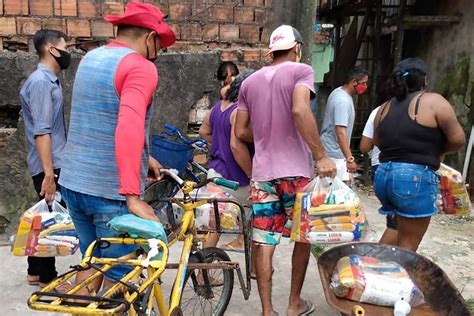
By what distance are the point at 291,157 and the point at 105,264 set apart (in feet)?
4.58

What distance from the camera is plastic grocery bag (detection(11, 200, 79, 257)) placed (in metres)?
3.06

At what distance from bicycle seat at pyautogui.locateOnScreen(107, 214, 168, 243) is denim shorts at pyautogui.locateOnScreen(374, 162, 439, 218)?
5.67 ft

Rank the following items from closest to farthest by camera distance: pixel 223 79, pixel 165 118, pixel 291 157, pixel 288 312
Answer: pixel 291 157 < pixel 288 312 < pixel 223 79 < pixel 165 118

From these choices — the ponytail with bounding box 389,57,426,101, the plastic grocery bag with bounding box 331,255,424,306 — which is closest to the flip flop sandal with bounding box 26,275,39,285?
the plastic grocery bag with bounding box 331,255,424,306

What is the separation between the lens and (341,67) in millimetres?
9438

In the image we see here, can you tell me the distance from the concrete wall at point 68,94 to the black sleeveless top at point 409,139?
2.05 metres

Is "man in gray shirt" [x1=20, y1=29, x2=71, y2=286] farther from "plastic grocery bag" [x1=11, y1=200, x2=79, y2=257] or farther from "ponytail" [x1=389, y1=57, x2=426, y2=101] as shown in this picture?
"ponytail" [x1=389, y1=57, x2=426, y2=101]

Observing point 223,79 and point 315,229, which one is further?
point 223,79

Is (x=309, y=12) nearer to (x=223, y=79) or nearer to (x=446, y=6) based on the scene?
(x=223, y=79)

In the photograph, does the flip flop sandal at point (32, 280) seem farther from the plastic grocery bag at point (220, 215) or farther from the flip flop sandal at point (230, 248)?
the flip flop sandal at point (230, 248)

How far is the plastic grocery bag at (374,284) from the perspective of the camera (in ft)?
7.43

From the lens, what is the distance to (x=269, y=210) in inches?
116

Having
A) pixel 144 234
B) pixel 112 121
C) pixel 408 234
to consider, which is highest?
pixel 112 121

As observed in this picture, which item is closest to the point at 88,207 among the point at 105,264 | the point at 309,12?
the point at 105,264
